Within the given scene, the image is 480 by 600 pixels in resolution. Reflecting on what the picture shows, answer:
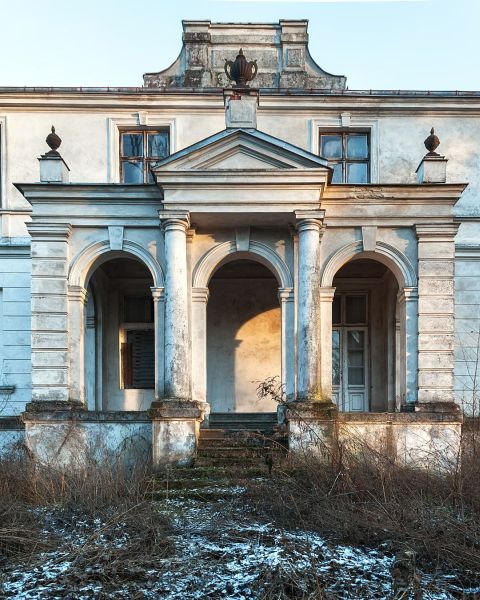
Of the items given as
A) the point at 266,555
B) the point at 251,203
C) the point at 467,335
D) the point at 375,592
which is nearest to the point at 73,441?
the point at 251,203

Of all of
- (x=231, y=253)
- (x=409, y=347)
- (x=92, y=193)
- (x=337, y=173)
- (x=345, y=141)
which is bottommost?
→ (x=409, y=347)

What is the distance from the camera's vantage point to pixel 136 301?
15.9 m

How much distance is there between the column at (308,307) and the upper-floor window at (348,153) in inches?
170

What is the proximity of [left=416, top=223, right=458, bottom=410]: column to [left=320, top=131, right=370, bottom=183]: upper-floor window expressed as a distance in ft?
12.9

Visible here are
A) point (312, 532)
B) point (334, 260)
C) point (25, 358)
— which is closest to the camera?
point (312, 532)

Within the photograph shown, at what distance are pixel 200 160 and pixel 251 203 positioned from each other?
1.17 m

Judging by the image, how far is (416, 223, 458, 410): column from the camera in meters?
12.0

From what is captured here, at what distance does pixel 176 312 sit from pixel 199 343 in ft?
3.82

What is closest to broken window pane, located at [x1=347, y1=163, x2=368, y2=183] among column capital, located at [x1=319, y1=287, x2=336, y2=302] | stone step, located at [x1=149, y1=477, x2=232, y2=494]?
column capital, located at [x1=319, y1=287, x2=336, y2=302]

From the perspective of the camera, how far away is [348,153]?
1622cm

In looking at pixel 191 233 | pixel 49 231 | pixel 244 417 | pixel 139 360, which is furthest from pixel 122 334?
pixel 191 233

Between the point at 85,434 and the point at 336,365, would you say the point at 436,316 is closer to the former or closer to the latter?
the point at 336,365

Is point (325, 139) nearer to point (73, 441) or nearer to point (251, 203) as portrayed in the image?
point (251, 203)

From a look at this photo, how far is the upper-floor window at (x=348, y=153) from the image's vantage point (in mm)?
15961
